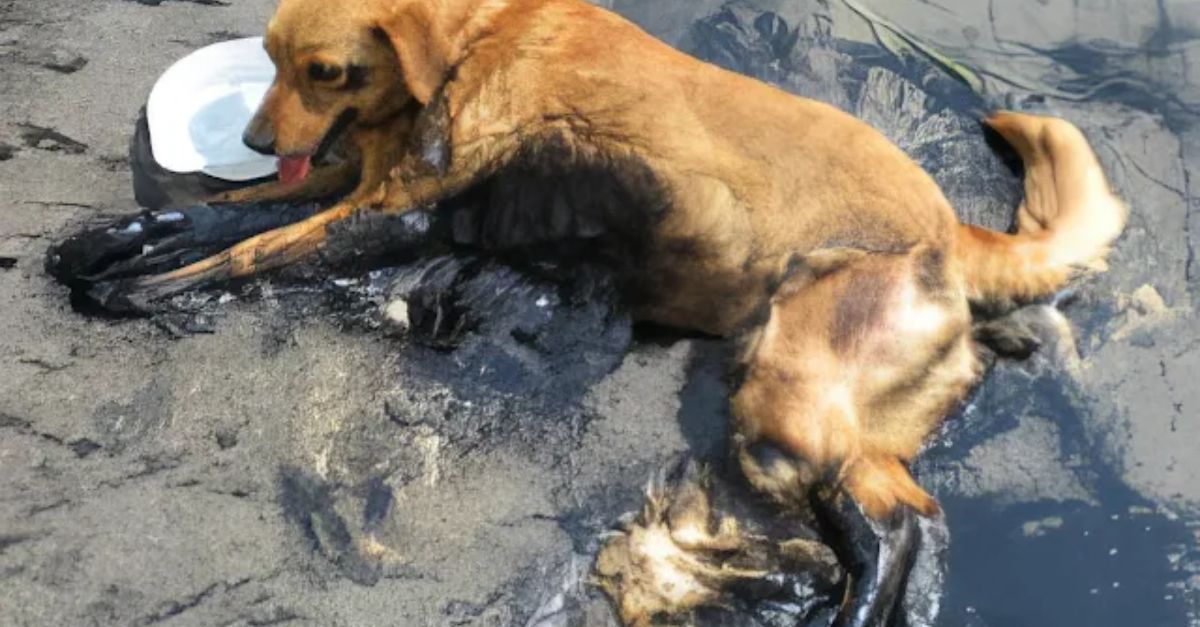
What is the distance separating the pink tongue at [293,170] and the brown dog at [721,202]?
0.18m

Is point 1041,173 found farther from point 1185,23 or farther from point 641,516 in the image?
point 641,516

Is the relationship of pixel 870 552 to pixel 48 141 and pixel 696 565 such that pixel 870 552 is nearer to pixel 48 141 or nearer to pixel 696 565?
pixel 696 565

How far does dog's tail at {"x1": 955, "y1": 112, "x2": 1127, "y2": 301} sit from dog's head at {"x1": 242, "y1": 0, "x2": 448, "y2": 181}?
154 centimetres

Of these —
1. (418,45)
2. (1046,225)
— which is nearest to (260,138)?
(418,45)

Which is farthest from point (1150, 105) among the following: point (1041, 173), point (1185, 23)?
point (1041, 173)

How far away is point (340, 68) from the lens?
323 centimetres

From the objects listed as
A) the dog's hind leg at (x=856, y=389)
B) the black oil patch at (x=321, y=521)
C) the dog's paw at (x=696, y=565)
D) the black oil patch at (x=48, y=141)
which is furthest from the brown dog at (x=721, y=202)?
the black oil patch at (x=48, y=141)

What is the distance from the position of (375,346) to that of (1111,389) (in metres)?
2.11

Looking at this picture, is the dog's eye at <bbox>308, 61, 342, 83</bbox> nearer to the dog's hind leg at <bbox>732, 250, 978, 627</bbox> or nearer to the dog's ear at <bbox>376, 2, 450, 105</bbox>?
the dog's ear at <bbox>376, 2, 450, 105</bbox>

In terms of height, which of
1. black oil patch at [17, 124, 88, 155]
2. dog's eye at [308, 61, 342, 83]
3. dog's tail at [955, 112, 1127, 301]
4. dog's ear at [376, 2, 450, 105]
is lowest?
black oil patch at [17, 124, 88, 155]

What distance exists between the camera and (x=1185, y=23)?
415 centimetres

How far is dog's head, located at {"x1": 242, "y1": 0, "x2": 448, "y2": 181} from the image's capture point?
10.4 ft

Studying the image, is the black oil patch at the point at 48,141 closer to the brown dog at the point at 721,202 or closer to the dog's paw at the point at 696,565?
the brown dog at the point at 721,202

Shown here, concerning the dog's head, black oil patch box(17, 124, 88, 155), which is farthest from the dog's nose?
black oil patch box(17, 124, 88, 155)
